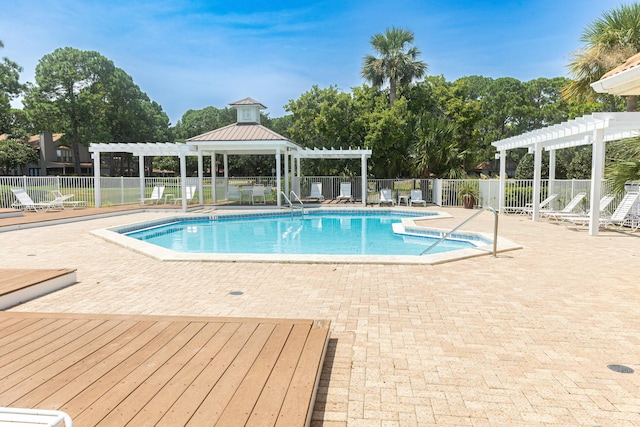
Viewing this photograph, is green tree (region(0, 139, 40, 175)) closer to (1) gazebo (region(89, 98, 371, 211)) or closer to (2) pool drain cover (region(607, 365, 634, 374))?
(1) gazebo (region(89, 98, 371, 211))

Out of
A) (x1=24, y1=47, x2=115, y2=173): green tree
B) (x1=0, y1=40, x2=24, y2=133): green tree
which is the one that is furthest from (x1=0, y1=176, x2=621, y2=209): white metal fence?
(x1=24, y1=47, x2=115, y2=173): green tree

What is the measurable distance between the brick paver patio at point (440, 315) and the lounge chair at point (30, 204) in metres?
8.99

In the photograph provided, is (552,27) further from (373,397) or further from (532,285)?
(373,397)

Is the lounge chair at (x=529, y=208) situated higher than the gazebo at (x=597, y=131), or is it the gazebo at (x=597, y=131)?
the gazebo at (x=597, y=131)

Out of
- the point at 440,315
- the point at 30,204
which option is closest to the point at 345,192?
the point at 30,204

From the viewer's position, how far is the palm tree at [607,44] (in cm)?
1359

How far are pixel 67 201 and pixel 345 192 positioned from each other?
12.9 meters

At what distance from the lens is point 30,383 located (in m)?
2.54

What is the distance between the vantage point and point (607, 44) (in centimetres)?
1384

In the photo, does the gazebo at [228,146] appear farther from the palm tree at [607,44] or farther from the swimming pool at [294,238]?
the palm tree at [607,44]

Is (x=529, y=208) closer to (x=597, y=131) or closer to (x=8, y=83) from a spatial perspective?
(x=597, y=131)

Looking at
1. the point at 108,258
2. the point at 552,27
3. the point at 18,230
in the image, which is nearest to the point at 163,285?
the point at 108,258

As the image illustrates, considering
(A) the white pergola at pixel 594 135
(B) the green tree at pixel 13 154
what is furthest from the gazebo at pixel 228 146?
(B) the green tree at pixel 13 154

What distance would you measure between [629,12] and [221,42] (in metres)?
16.2
